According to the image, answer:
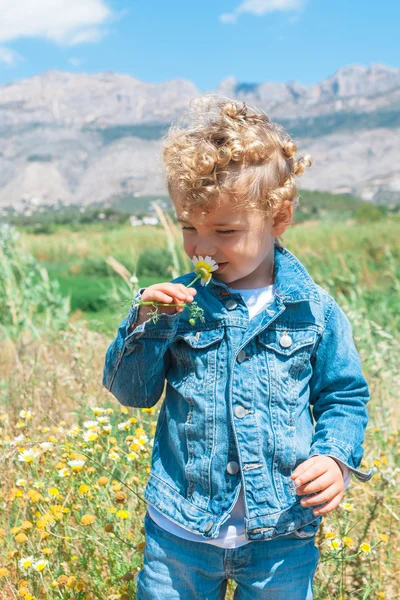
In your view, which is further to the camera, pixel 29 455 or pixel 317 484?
pixel 29 455

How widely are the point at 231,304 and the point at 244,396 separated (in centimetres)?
21

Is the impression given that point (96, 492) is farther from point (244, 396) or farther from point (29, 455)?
point (244, 396)

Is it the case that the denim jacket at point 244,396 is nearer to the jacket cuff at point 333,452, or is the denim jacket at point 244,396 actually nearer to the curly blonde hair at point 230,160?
the jacket cuff at point 333,452

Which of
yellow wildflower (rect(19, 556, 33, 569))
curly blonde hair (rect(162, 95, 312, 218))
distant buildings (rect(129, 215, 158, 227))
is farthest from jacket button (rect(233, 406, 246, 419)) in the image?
distant buildings (rect(129, 215, 158, 227))

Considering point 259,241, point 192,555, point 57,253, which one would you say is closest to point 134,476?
→ point 192,555

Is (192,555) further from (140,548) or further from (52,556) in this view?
(52,556)

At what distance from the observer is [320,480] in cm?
130

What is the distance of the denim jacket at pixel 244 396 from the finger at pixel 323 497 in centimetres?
7

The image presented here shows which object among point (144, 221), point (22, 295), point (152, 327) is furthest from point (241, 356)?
point (144, 221)

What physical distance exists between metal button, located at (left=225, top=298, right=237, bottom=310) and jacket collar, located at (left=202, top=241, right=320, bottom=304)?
0.06 ft

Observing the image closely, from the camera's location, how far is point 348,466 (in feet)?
4.53

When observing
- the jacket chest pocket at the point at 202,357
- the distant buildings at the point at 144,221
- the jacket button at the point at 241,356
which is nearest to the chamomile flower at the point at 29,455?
the jacket chest pocket at the point at 202,357

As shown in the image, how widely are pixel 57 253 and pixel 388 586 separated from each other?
43.9 ft

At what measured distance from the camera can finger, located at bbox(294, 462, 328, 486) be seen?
1.26 meters
